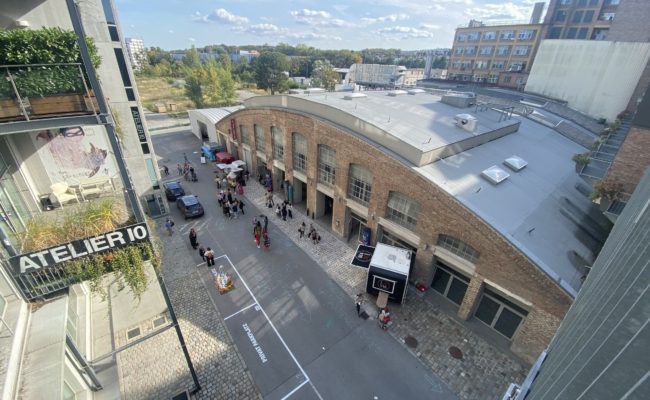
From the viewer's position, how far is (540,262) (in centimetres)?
1062

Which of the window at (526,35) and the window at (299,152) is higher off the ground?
the window at (526,35)

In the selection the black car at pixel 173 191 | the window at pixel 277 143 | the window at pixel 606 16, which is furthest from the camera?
the window at pixel 606 16

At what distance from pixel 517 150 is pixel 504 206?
8.63m

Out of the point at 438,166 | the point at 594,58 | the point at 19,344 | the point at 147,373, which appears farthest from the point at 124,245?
the point at 594,58

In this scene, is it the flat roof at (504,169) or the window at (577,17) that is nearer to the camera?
the flat roof at (504,169)

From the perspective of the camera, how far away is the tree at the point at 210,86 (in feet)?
171

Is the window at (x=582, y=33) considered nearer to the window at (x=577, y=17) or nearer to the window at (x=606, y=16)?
the window at (x=577, y=17)

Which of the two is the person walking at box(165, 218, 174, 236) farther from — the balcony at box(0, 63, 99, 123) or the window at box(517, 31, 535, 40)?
the window at box(517, 31, 535, 40)

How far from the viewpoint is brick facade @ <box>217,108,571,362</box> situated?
1086 centimetres

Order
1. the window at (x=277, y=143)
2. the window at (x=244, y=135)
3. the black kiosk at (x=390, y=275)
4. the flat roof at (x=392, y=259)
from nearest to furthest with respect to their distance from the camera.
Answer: the black kiosk at (x=390, y=275), the flat roof at (x=392, y=259), the window at (x=277, y=143), the window at (x=244, y=135)

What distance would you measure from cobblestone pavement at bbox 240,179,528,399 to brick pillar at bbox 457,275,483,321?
588 mm

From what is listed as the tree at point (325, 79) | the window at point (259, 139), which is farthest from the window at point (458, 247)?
the tree at point (325, 79)

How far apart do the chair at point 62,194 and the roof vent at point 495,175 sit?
60.4 feet

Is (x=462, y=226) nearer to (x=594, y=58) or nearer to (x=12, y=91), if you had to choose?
(x=12, y=91)
